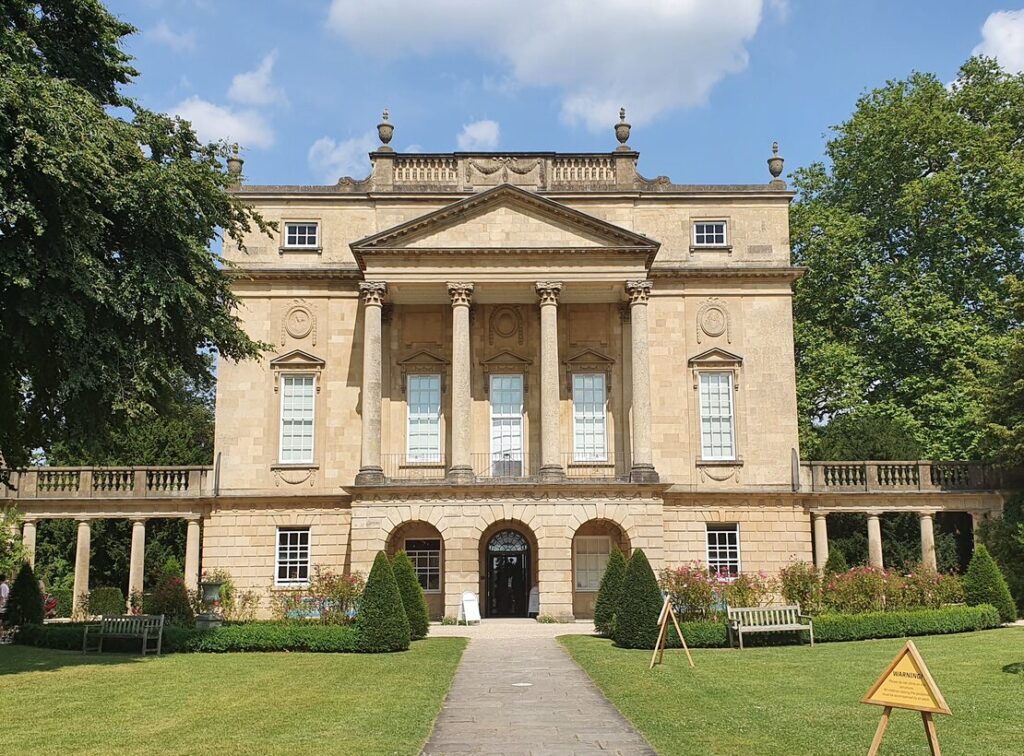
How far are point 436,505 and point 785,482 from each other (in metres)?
12.0

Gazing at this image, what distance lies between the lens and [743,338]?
35.4 m

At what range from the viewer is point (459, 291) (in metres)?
33.1

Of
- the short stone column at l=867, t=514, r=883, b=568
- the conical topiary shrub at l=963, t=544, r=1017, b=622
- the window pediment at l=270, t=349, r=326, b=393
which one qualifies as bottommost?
the conical topiary shrub at l=963, t=544, r=1017, b=622

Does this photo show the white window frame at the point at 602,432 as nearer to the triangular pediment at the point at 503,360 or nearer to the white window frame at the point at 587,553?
the triangular pediment at the point at 503,360

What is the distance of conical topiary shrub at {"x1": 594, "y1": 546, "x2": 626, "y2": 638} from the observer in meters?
25.3

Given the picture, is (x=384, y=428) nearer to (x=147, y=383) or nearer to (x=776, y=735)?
(x=147, y=383)

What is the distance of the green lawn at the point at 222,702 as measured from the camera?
1124 centimetres

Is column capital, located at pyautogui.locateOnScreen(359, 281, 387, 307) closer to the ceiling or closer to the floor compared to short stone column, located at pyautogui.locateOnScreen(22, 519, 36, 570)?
closer to the ceiling

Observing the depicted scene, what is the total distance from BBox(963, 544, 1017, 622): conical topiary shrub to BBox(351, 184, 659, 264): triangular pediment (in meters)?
13.5

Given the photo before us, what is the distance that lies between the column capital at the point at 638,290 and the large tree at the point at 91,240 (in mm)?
14035

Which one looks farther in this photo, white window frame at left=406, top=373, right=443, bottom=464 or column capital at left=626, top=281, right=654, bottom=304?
white window frame at left=406, top=373, right=443, bottom=464

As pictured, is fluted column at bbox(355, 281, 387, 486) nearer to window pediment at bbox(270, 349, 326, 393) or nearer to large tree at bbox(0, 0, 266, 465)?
window pediment at bbox(270, 349, 326, 393)

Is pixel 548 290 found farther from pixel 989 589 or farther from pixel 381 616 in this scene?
pixel 989 589

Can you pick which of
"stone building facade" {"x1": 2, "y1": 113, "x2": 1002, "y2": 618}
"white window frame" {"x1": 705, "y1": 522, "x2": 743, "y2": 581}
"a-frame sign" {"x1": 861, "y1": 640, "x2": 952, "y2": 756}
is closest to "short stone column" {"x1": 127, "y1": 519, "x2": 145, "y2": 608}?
"stone building facade" {"x1": 2, "y1": 113, "x2": 1002, "y2": 618}
